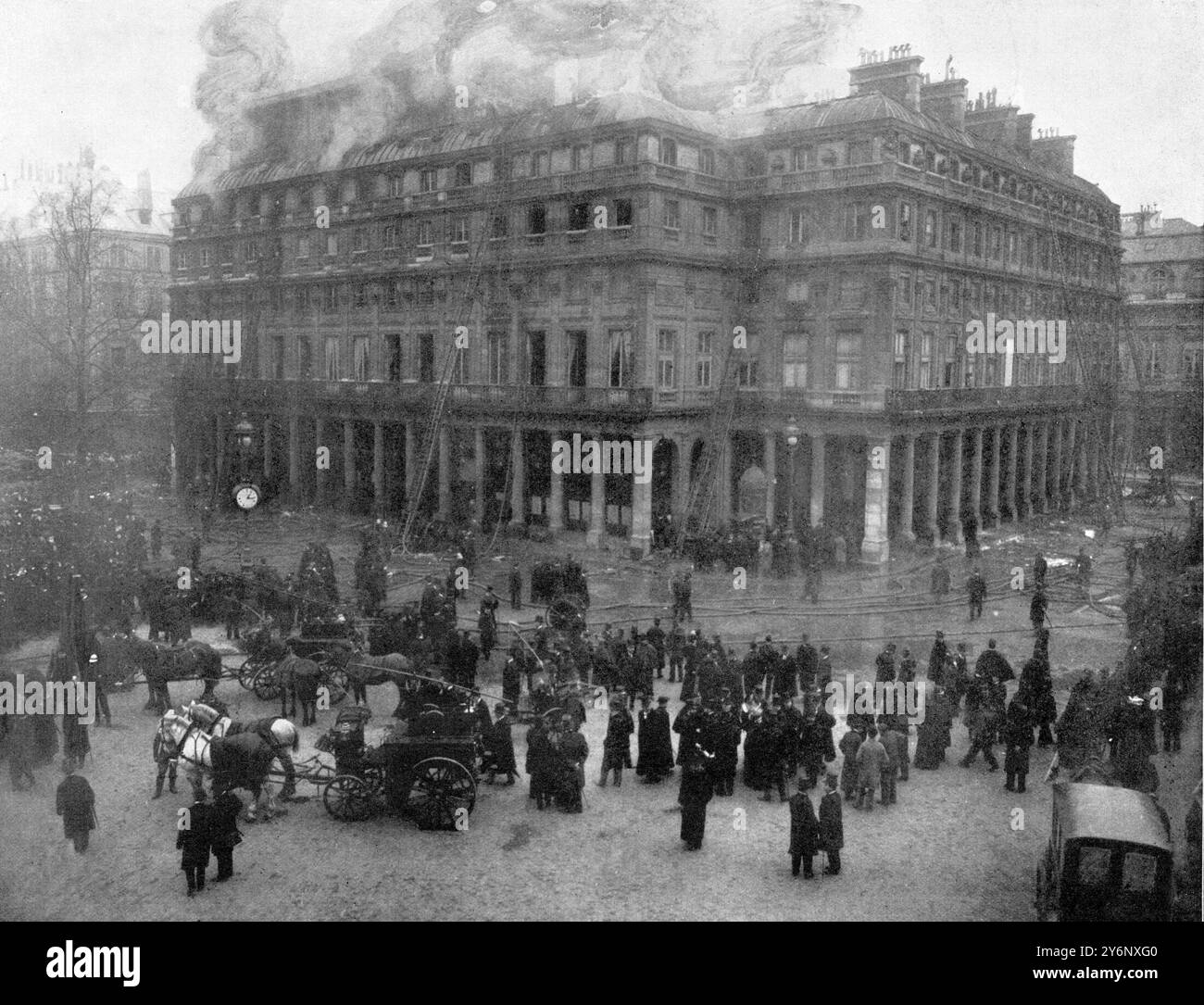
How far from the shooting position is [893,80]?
2534 cm

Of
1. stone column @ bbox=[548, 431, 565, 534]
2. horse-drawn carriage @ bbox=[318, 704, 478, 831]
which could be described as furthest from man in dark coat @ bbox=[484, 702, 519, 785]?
stone column @ bbox=[548, 431, 565, 534]

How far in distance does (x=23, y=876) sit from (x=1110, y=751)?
557 inches

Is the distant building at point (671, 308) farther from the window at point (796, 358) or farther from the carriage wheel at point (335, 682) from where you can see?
the carriage wheel at point (335, 682)

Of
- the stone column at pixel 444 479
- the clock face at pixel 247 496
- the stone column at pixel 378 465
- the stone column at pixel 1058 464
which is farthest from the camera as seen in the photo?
the stone column at pixel 444 479

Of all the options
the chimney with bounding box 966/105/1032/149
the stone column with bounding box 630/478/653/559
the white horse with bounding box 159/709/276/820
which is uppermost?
the chimney with bounding box 966/105/1032/149

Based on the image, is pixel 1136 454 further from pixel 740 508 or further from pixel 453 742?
pixel 453 742

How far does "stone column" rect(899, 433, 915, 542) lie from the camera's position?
86.3ft

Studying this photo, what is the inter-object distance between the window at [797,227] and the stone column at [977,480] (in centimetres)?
688

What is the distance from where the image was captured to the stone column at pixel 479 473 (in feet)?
88.8

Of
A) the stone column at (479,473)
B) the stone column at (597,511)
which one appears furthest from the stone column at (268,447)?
the stone column at (597,511)

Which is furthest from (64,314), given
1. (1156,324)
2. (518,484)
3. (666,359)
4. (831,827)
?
(1156,324)

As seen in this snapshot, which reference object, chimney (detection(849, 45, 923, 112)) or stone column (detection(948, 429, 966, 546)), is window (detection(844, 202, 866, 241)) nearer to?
chimney (detection(849, 45, 923, 112))

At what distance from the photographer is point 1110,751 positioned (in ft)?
46.8

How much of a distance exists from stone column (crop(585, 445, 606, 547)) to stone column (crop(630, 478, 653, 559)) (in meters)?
0.78
